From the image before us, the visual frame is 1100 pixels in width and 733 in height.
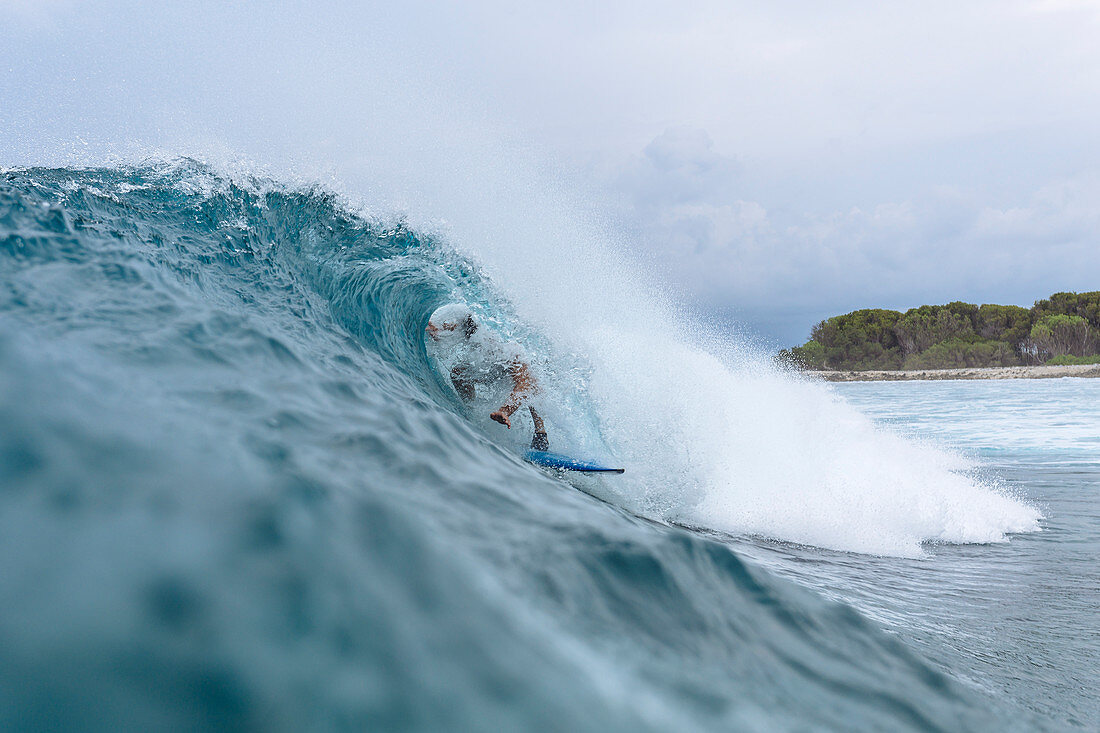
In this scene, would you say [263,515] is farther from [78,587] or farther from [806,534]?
[806,534]

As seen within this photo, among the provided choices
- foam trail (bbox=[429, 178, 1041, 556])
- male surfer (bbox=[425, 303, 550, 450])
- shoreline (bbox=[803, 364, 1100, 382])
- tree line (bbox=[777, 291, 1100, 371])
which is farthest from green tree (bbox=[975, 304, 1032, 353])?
male surfer (bbox=[425, 303, 550, 450])

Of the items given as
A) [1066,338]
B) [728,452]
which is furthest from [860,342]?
[728,452]

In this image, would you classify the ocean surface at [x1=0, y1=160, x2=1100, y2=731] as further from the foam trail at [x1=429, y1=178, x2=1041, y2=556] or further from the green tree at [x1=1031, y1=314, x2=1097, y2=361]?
the green tree at [x1=1031, y1=314, x2=1097, y2=361]

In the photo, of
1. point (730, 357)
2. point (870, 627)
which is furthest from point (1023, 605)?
point (730, 357)

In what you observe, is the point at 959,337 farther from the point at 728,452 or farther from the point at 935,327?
→ the point at 728,452

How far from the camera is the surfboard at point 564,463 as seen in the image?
244 inches

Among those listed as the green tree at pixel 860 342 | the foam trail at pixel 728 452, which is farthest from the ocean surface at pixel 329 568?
the green tree at pixel 860 342

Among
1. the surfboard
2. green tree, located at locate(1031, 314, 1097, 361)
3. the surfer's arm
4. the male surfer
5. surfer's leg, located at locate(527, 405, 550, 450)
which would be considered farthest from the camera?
green tree, located at locate(1031, 314, 1097, 361)

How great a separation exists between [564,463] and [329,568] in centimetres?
476

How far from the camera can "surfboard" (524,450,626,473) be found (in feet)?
20.3

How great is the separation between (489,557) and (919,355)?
70761 mm

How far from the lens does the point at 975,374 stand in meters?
53.8

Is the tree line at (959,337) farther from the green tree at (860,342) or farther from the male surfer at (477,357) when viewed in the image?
the male surfer at (477,357)

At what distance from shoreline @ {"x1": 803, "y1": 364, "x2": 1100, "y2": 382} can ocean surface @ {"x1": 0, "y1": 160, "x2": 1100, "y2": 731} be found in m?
51.2
